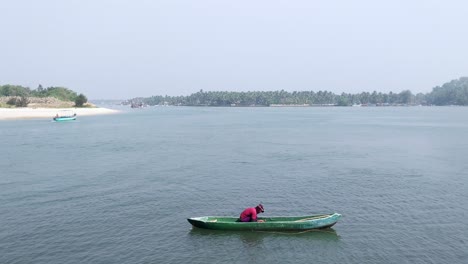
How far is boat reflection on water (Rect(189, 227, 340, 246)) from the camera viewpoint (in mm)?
A: 33625

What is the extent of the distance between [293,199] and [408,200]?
39.9 ft

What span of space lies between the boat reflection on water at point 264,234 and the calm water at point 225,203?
16 cm

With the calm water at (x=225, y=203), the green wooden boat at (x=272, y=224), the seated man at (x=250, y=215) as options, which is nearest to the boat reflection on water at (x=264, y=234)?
the calm water at (x=225, y=203)

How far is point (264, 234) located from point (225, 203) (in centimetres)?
906

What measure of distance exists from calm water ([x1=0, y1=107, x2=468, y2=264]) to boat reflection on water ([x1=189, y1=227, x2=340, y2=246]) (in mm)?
161

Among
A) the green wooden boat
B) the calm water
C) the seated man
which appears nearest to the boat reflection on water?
the calm water

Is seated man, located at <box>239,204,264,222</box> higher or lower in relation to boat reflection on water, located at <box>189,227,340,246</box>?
higher

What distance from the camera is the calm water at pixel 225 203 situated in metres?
A: 30.3

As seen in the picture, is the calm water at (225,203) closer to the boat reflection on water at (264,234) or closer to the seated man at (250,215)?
the boat reflection on water at (264,234)

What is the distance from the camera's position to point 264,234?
113 feet

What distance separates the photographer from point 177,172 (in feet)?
195

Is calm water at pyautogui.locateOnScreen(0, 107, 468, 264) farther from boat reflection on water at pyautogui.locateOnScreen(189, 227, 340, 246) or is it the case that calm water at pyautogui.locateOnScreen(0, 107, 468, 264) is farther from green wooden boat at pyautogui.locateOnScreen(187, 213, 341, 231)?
green wooden boat at pyautogui.locateOnScreen(187, 213, 341, 231)

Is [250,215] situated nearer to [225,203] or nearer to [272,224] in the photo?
[272,224]

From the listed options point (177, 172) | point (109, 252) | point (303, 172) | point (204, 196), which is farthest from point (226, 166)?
point (109, 252)
